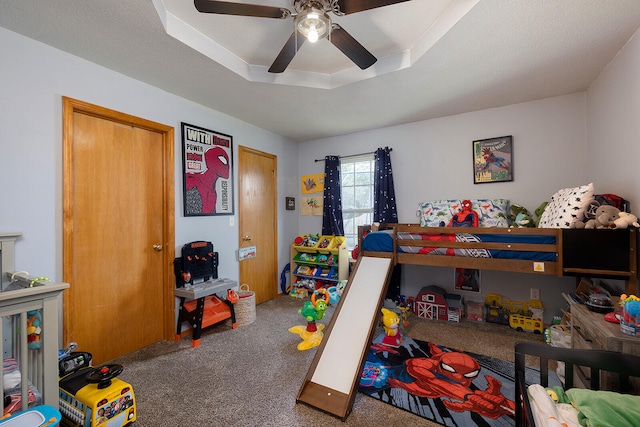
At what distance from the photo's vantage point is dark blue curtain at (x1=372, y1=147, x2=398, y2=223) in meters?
3.48

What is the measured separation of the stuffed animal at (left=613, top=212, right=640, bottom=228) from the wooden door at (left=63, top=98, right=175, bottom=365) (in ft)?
11.3

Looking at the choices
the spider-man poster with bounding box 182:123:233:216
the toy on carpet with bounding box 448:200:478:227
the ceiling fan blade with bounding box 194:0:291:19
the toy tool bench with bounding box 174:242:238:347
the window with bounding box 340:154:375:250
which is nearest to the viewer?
the ceiling fan blade with bounding box 194:0:291:19

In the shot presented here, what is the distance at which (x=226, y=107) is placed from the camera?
290 centimetres

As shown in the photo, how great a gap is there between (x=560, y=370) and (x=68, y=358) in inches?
127

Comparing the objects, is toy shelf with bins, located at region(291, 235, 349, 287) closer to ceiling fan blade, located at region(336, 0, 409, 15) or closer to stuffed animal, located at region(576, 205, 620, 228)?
stuffed animal, located at region(576, 205, 620, 228)

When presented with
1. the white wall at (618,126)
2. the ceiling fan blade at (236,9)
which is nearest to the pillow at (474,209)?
the white wall at (618,126)

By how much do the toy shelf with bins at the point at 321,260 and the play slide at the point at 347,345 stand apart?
1.14m

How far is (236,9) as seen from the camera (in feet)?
4.31

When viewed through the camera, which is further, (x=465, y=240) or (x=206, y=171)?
(x=206, y=171)

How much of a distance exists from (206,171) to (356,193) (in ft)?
6.63

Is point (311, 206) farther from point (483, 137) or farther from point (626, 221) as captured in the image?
point (626, 221)

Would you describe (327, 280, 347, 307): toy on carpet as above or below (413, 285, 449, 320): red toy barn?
above

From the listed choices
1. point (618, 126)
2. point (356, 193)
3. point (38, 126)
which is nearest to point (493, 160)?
point (618, 126)

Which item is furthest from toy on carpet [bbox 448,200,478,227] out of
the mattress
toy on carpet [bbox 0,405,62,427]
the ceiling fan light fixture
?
toy on carpet [bbox 0,405,62,427]
